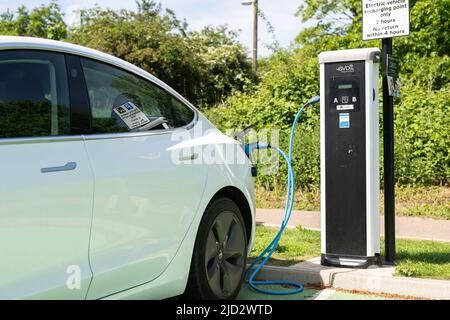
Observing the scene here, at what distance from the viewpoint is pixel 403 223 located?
26.4ft

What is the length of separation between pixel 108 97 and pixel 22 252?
119 centimetres

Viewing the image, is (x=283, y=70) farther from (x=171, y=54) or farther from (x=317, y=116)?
(x=171, y=54)

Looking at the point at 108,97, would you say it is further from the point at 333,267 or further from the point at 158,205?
the point at 333,267

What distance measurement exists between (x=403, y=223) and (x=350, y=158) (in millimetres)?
2927

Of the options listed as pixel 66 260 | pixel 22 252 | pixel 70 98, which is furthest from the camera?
pixel 70 98

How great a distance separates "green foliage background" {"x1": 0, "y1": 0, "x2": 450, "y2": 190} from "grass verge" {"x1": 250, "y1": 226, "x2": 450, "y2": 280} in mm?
3366

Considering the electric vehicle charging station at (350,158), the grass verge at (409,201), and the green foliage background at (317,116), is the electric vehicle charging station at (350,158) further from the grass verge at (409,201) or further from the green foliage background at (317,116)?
the green foliage background at (317,116)

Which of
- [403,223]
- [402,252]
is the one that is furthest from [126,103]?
[403,223]

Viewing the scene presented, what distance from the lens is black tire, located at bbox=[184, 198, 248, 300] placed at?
4125 mm

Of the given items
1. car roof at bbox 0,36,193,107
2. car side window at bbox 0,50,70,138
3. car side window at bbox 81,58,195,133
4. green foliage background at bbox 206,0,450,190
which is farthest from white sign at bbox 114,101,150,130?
green foliage background at bbox 206,0,450,190

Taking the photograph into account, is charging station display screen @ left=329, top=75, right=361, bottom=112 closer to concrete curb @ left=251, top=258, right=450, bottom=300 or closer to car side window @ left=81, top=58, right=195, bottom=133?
concrete curb @ left=251, top=258, right=450, bottom=300

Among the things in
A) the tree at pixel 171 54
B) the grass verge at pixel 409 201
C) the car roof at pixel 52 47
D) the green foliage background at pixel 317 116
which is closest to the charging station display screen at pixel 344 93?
the car roof at pixel 52 47

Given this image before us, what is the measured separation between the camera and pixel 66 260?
3076 millimetres
